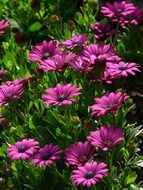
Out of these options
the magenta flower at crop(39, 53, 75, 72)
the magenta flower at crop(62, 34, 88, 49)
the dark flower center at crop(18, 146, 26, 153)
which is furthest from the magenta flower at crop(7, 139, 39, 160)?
the magenta flower at crop(62, 34, 88, 49)

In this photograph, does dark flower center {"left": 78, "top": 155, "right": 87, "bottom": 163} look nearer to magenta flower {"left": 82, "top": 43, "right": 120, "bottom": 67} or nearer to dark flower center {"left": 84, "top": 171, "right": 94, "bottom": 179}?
dark flower center {"left": 84, "top": 171, "right": 94, "bottom": 179}

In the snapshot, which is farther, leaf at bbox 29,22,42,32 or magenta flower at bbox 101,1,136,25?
leaf at bbox 29,22,42,32

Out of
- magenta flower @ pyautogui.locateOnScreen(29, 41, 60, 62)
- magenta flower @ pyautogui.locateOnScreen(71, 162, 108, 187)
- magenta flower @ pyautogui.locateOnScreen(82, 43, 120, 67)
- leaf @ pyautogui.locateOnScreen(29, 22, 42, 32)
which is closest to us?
magenta flower @ pyautogui.locateOnScreen(71, 162, 108, 187)

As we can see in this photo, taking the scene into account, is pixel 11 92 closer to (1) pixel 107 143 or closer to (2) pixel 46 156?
(2) pixel 46 156

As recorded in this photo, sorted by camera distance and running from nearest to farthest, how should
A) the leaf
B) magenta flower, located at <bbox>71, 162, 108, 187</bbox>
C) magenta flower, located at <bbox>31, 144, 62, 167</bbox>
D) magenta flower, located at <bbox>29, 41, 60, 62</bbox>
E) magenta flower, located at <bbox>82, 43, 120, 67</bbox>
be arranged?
magenta flower, located at <bbox>71, 162, 108, 187</bbox>, magenta flower, located at <bbox>31, 144, 62, 167</bbox>, magenta flower, located at <bbox>82, 43, 120, 67</bbox>, magenta flower, located at <bbox>29, 41, 60, 62</bbox>, the leaf

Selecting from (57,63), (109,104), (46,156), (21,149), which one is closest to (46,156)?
(46,156)

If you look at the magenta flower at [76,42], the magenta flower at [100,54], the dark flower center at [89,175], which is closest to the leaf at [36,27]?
the magenta flower at [76,42]

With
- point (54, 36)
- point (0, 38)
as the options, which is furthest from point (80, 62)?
point (0, 38)

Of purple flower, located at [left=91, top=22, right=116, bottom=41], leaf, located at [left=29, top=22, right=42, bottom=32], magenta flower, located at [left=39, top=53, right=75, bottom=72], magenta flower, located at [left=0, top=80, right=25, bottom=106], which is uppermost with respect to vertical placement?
magenta flower, located at [left=39, top=53, right=75, bottom=72]
